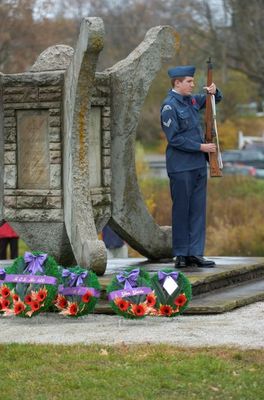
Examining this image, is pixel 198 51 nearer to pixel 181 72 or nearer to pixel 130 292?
pixel 181 72

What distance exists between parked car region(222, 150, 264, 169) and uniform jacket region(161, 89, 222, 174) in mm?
29930

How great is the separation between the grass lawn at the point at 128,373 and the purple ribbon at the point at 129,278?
1.27 metres

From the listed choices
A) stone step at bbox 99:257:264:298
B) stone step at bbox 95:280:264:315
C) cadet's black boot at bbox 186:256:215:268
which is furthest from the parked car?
stone step at bbox 95:280:264:315

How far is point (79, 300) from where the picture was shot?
1038 centimetres

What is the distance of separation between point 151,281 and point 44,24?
79.4 feet

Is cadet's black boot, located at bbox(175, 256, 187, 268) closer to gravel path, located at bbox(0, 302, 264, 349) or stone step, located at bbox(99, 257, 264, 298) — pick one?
stone step, located at bbox(99, 257, 264, 298)

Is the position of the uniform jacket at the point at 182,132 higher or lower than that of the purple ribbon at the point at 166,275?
higher

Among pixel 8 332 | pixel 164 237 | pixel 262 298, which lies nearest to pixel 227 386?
pixel 8 332

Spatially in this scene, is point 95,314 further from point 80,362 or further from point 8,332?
point 80,362

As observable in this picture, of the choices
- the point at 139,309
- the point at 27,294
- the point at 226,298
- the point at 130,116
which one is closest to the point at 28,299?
the point at 27,294

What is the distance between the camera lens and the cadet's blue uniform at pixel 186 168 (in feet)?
39.0

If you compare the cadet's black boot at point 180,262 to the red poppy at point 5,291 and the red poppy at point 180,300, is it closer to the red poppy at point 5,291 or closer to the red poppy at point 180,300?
the red poppy at point 180,300

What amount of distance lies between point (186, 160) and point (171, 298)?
2105 millimetres

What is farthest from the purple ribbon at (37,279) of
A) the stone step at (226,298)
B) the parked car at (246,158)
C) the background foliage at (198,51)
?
the parked car at (246,158)
